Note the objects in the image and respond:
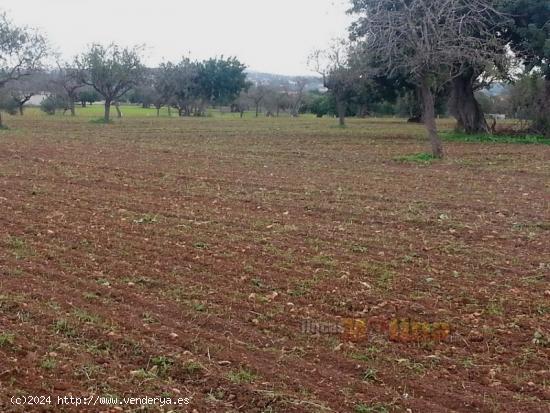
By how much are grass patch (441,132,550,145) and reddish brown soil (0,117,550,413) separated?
11.3 meters

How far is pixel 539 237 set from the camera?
24.1 ft

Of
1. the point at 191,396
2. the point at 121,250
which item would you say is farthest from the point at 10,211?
the point at 191,396

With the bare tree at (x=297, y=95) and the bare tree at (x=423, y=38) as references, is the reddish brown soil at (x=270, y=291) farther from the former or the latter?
the bare tree at (x=297, y=95)

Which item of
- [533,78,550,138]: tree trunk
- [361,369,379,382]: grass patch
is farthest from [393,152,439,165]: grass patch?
[361,369,379,382]: grass patch

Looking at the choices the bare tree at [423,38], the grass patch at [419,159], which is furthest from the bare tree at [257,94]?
the grass patch at [419,159]

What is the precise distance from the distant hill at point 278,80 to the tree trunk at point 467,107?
132 ft

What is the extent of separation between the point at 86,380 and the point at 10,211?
523 centimetres

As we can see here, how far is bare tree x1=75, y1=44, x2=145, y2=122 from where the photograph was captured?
3578 cm

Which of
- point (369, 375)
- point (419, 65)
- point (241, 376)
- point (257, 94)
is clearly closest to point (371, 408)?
point (369, 375)

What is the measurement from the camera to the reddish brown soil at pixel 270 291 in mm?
3551

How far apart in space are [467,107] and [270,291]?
2157 centimetres

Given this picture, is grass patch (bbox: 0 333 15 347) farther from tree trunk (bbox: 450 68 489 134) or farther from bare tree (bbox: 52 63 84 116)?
bare tree (bbox: 52 63 84 116)

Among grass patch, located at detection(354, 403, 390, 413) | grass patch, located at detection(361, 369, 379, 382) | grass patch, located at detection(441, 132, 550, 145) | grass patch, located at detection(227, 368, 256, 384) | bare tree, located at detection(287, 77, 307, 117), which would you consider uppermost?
bare tree, located at detection(287, 77, 307, 117)

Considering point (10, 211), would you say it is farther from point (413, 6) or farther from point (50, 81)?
point (50, 81)
